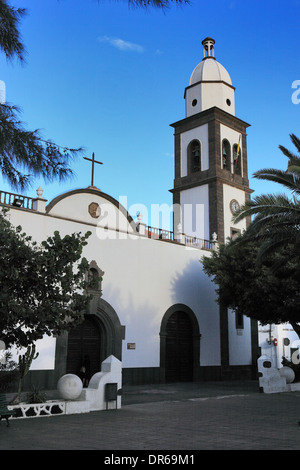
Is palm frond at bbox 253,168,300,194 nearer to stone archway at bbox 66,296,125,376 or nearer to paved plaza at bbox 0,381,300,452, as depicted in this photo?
paved plaza at bbox 0,381,300,452

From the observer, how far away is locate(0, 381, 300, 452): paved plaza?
24.6 feet

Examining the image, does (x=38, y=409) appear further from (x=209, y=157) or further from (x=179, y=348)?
(x=209, y=157)

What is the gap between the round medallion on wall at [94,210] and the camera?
1966cm

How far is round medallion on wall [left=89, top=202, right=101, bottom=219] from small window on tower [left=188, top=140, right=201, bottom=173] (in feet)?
36.4

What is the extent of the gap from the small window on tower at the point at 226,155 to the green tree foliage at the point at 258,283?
387 inches

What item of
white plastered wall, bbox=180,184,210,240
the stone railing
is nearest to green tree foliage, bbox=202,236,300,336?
white plastered wall, bbox=180,184,210,240

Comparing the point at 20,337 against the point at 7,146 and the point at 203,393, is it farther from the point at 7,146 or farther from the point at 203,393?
the point at 203,393

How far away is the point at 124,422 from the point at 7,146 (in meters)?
6.11

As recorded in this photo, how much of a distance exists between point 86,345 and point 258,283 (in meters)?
7.04

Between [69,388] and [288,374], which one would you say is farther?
[288,374]

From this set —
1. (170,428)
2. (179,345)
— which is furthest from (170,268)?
(170,428)

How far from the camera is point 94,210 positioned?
1977 cm

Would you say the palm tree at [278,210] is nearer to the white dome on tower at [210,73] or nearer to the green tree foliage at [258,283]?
the green tree foliage at [258,283]

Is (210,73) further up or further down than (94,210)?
further up
